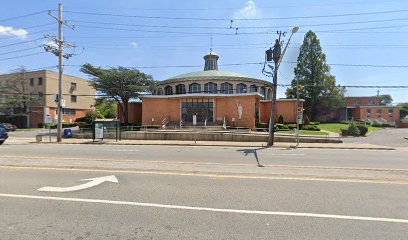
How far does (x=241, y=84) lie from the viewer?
1866 inches

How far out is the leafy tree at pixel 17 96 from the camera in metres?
47.2

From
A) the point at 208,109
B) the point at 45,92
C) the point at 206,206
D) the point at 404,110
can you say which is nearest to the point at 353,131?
the point at 208,109

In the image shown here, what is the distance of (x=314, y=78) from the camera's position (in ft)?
180

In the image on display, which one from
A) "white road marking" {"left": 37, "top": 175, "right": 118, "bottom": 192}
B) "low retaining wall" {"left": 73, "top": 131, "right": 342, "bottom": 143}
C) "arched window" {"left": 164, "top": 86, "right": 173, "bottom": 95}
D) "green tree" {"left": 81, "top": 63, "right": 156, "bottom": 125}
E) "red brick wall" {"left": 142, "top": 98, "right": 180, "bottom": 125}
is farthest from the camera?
"arched window" {"left": 164, "top": 86, "right": 173, "bottom": 95}

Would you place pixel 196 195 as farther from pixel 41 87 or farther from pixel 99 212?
pixel 41 87

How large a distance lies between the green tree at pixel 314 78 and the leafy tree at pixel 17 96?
55.5 m

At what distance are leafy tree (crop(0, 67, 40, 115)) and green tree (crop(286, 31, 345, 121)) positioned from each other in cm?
5549

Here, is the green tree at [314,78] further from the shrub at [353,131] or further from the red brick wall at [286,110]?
the shrub at [353,131]

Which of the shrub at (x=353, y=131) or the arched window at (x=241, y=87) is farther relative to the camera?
the arched window at (x=241, y=87)

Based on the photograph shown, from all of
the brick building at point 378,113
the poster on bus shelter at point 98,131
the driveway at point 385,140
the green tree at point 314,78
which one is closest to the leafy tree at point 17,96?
the poster on bus shelter at point 98,131

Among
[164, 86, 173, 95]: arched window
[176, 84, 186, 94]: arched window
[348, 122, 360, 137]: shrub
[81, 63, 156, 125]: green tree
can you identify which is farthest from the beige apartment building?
[348, 122, 360, 137]: shrub

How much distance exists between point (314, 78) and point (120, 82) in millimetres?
41451

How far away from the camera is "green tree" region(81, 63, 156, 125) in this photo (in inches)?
1453

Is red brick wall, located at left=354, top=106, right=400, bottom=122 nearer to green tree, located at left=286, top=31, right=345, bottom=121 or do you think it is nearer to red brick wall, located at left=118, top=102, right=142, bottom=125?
green tree, located at left=286, top=31, right=345, bottom=121
